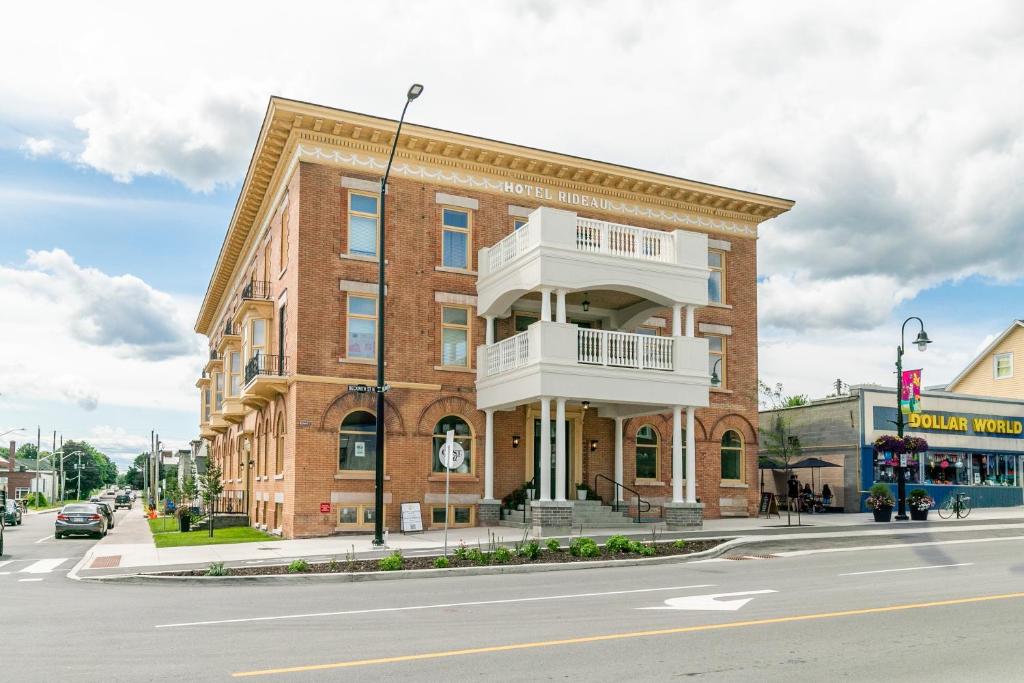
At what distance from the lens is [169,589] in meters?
15.9

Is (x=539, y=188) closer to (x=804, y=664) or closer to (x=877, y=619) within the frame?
(x=877, y=619)

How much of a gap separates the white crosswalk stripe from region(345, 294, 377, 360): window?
30.5 ft

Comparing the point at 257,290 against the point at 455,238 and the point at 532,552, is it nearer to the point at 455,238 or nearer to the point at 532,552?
the point at 455,238

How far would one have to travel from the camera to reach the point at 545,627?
1095cm

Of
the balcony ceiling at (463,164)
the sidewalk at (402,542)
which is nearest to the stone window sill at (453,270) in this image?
the balcony ceiling at (463,164)

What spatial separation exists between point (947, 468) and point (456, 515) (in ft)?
77.0

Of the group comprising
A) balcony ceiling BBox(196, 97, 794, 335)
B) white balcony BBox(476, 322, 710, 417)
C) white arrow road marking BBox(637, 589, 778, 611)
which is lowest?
white arrow road marking BBox(637, 589, 778, 611)

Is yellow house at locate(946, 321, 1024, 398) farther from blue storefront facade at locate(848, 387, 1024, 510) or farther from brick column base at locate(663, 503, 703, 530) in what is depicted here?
brick column base at locate(663, 503, 703, 530)

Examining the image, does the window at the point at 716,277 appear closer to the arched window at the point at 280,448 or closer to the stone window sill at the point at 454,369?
the stone window sill at the point at 454,369

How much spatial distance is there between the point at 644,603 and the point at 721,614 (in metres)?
1.44

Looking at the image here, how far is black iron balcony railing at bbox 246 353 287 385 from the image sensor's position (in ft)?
94.9

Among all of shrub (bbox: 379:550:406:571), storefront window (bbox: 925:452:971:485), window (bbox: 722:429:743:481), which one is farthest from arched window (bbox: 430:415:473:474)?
storefront window (bbox: 925:452:971:485)

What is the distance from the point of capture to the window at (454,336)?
96.6ft

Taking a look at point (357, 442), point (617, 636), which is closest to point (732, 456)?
point (357, 442)
